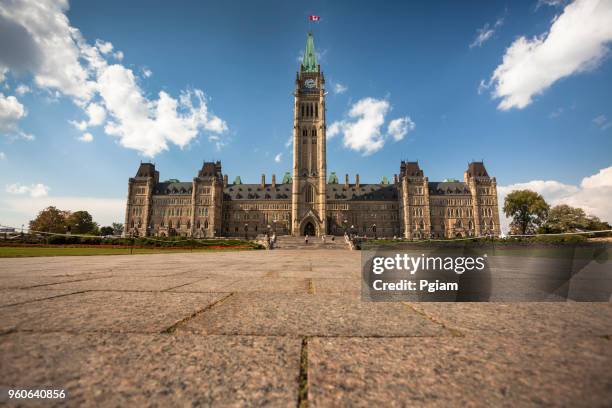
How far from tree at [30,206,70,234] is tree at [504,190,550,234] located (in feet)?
316

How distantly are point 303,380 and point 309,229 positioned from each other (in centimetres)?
5836

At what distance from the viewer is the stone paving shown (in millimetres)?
879

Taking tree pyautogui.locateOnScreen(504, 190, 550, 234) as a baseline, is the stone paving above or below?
below

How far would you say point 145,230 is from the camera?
222 feet

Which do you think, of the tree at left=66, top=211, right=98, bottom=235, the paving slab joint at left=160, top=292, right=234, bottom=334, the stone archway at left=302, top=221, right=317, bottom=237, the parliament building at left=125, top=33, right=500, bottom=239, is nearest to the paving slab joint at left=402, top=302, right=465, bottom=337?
the paving slab joint at left=160, top=292, right=234, bottom=334

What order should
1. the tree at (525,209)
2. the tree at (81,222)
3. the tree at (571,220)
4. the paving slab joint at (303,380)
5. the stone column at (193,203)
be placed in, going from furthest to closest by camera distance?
the stone column at (193,203) → the tree at (81,222) → the tree at (525,209) → the tree at (571,220) → the paving slab joint at (303,380)

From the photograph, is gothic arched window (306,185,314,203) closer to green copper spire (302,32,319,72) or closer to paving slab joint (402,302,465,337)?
green copper spire (302,32,319,72)

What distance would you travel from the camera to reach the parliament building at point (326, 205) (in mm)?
67000

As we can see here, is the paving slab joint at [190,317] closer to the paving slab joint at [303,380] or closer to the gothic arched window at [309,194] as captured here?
the paving slab joint at [303,380]

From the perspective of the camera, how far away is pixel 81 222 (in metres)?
68.6

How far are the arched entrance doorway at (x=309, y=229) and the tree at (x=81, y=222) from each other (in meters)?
53.8

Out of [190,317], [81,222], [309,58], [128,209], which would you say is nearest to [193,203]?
[128,209]

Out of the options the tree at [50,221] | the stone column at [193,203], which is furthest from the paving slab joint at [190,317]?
the tree at [50,221]

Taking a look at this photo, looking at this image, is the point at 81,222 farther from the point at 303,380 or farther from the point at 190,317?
the point at 303,380
